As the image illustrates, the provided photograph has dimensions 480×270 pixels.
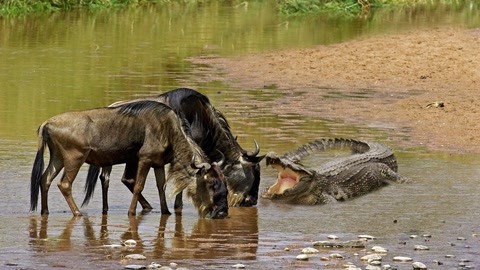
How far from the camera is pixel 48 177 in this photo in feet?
38.9

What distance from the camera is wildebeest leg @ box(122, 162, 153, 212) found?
12219 mm

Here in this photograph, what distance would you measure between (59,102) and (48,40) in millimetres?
10820

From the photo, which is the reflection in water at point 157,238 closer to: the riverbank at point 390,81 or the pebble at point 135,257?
the pebble at point 135,257

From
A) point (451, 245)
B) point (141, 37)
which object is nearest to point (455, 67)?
point (141, 37)

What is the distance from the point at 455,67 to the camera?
23.8 meters

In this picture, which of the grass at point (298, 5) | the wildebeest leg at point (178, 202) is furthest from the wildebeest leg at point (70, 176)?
the grass at point (298, 5)

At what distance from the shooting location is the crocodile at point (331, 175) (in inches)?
516

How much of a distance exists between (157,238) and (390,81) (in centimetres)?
1276

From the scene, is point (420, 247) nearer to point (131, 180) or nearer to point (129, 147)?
point (129, 147)

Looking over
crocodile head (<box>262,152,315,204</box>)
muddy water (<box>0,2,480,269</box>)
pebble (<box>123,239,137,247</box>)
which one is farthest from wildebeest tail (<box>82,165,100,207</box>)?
pebble (<box>123,239,137,247</box>)

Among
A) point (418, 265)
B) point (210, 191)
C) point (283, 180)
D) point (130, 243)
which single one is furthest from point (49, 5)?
point (418, 265)

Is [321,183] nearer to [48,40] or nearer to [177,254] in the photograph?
[177,254]

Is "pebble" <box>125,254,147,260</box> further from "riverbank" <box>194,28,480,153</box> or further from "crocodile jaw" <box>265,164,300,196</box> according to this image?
"riverbank" <box>194,28,480,153</box>

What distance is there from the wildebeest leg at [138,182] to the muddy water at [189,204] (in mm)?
107
